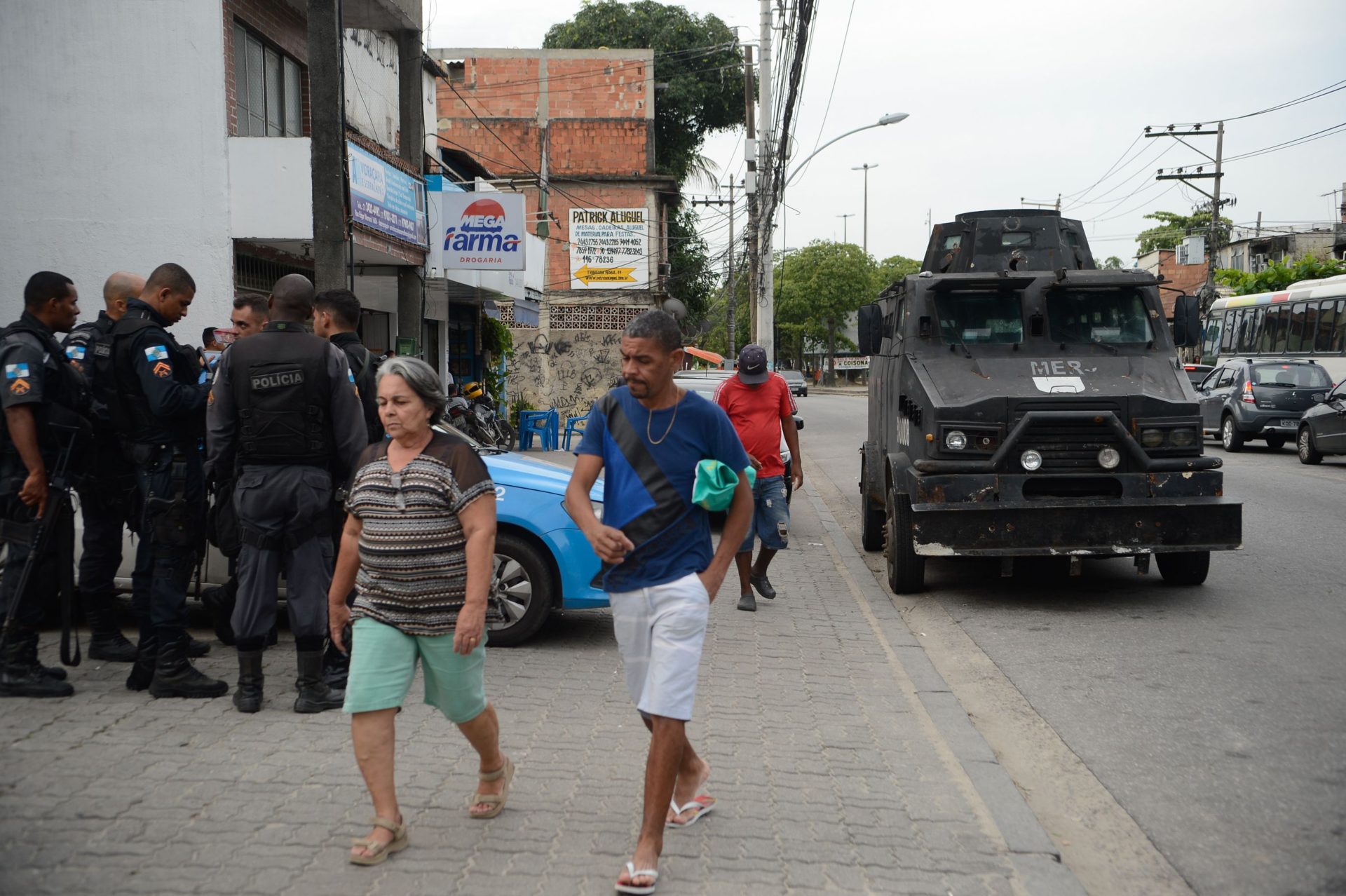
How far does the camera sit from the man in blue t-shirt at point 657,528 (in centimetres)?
363

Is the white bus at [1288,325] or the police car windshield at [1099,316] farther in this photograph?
the white bus at [1288,325]

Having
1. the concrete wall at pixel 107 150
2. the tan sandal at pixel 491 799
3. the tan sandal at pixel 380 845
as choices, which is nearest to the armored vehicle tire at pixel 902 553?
the tan sandal at pixel 491 799

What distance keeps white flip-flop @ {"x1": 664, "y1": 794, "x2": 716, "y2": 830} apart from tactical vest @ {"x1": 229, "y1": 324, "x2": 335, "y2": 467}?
2.30 meters

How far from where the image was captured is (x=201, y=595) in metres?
6.48

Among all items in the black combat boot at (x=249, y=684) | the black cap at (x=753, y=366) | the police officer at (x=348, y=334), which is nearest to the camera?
the black combat boot at (x=249, y=684)

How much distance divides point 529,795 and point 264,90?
11507 mm

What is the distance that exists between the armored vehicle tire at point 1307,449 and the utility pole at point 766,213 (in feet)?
30.5

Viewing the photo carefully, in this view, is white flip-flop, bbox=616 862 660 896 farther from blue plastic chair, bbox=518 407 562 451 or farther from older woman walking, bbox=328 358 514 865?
blue plastic chair, bbox=518 407 562 451

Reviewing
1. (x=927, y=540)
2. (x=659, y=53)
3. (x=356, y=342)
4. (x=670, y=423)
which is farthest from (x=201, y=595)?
(x=659, y=53)

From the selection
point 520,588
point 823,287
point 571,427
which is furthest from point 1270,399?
point 823,287

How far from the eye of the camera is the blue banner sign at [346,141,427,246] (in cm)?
1187

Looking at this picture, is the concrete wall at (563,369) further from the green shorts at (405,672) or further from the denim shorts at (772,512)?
the green shorts at (405,672)

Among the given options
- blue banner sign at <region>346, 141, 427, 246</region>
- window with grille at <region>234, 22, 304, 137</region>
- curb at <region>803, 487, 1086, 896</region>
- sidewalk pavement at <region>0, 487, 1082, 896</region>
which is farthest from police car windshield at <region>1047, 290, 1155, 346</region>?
window with grille at <region>234, 22, 304, 137</region>

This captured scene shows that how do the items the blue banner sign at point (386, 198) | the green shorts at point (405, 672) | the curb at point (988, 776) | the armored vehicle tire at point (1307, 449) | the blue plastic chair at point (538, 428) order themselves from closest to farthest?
the green shorts at point (405, 672) → the curb at point (988, 776) → the blue banner sign at point (386, 198) → the armored vehicle tire at point (1307, 449) → the blue plastic chair at point (538, 428)
